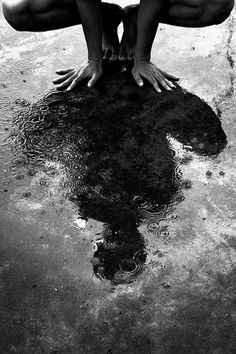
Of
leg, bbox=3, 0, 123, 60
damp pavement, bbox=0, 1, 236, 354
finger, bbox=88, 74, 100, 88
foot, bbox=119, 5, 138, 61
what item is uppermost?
leg, bbox=3, 0, 123, 60

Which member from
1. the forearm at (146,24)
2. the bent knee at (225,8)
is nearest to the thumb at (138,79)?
the forearm at (146,24)

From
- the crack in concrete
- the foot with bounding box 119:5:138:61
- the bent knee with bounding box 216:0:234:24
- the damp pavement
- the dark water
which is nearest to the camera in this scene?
the damp pavement

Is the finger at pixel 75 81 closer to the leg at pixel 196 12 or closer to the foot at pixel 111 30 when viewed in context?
the foot at pixel 111 30


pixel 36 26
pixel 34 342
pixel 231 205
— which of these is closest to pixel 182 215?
pixel 231 205

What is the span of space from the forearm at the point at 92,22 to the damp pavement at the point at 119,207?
213mm

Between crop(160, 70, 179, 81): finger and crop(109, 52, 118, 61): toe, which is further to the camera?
crop(109, 52, 118, 61): toe

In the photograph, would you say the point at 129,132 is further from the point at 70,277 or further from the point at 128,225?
the point at 70,277

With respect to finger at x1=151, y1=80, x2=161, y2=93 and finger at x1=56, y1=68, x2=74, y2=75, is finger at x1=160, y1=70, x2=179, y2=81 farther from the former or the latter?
finger at x1=56, y1=68, x2=74, y2=75

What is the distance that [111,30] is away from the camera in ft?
11.8

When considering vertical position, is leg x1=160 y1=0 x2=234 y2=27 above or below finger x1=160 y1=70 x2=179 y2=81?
above

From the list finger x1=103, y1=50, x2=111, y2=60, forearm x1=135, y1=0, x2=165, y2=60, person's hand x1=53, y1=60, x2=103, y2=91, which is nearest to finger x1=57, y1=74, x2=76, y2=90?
person's hand x1=53, y1=60, x2=103, y2=91

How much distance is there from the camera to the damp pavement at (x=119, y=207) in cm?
220

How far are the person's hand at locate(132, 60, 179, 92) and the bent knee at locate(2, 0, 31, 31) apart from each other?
2.40ft

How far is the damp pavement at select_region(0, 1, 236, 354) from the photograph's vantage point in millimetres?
2201
